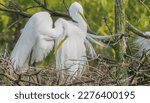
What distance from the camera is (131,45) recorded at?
541 centimetres

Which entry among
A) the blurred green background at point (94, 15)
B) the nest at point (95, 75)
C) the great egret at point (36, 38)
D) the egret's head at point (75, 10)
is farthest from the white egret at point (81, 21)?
the nest at point (95, 75)

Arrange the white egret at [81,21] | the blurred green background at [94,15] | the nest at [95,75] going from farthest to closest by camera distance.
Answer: the blurred green background at [94,15] → the white egret at [81,21] → the nest at [95,75]

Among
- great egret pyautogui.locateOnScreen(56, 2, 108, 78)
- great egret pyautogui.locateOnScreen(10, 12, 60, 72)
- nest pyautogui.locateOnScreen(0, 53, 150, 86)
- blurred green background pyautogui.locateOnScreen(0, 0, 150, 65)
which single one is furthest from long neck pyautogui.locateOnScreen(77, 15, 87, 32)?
nest pyautogui.locateOnScreen(0, 53, 150, 86)

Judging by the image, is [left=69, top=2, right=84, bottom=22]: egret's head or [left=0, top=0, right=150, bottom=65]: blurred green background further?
[left=0, top=0, right=150, bottom=65]: blurred green background

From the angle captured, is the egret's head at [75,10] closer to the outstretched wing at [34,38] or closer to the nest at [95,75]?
the outstretched wing at [34,38]

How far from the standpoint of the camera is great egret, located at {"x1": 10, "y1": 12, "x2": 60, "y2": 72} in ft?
18.3

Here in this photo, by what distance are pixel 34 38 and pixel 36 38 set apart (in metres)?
0.01

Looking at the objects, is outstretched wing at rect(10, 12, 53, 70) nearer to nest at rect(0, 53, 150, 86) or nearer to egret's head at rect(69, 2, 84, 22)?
egret's head at rect(69, 2, 84, 22)

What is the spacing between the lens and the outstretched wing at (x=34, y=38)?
558 cm

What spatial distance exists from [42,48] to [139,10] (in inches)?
52.0

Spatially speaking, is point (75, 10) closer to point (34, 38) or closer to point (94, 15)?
point (34, 38)

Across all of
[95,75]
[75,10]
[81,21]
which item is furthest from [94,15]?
[95,75]

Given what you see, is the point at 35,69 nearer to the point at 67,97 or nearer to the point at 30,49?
the point at 67,97

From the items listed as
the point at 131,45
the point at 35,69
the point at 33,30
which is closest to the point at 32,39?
the point at 33,30
